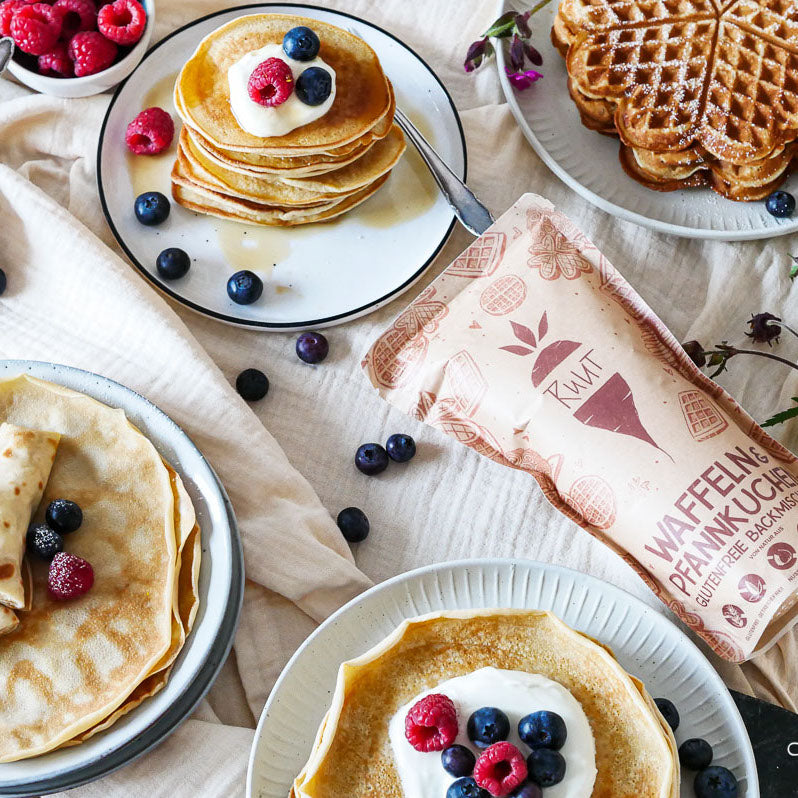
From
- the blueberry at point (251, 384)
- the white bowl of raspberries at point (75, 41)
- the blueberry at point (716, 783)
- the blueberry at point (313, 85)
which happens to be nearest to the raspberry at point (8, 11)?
the white bowl of raspberries at point (75, 41)

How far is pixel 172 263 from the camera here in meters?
2.02

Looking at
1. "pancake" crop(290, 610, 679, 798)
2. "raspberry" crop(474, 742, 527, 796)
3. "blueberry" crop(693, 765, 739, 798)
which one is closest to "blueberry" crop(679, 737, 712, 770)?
"blueberry" crop(693, 765, 739, 798)

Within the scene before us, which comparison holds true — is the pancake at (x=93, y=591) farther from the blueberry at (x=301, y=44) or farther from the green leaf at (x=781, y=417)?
the green leaf at (x=781, y=417)

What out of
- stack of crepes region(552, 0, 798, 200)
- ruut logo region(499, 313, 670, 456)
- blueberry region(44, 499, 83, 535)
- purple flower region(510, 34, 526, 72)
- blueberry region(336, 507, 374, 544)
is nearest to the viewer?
blueberry region(44, 499, 83, 535)

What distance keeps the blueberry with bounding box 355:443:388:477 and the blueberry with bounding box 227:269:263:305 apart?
14.8 inches

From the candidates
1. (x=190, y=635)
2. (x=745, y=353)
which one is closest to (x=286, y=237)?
(x=190, y=635)

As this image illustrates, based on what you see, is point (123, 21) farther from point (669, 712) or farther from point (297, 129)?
point (669, 712)

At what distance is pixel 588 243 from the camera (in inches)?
78.0

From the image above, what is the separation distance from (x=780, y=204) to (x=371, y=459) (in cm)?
102

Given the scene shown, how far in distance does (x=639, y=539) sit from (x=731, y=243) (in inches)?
29.6

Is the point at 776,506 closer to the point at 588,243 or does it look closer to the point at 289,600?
the point at 588,243

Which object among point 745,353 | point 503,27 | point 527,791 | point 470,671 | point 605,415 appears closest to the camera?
point 527,791

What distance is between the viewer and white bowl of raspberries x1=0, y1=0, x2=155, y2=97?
2121 mm

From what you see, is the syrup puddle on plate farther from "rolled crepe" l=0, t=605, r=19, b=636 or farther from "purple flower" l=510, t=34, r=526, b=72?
"rolled crepe" l=0, t=605, r=19, b=636
